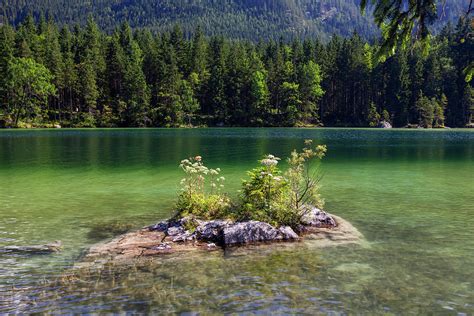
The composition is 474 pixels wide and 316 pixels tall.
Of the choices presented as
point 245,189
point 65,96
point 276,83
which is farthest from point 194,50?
point 245,189

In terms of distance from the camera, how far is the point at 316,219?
1573cm

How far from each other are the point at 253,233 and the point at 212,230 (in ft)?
4.47

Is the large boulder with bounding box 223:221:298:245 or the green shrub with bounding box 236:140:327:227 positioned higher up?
the green shrub with bounding box 236:140:327:227

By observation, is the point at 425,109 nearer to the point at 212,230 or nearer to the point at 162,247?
the point at 212,230

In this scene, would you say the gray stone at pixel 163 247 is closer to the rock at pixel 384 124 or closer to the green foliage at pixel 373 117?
the rock at pixel 384 124

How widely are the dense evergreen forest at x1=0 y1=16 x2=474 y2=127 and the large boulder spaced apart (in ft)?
386

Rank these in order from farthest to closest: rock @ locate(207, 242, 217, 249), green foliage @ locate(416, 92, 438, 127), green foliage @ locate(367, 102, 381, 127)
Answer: green foliage @ locate(367, 102, 381, 127), green foliage @ locate(416, 92, 438, 127), rock @ locate(207, 242, 217, 249)

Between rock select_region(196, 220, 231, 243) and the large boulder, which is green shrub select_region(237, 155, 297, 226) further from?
rock select_region(196, 220, 231, 243)

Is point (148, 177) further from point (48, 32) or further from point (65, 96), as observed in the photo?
point (48, 32)

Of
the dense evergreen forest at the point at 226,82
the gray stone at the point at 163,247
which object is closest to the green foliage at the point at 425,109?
the dense evergreen forest at the point at 226,82

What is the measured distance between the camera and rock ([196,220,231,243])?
538 inches

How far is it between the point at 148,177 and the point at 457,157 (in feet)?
105

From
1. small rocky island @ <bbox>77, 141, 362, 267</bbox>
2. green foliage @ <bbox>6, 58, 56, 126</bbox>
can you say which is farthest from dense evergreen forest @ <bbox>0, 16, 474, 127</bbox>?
small rocky island @ <bbox>77, 141, 362, 267</bbox>

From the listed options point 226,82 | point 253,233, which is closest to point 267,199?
point 253,233
